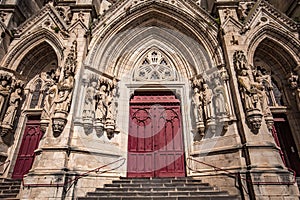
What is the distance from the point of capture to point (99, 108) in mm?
6484

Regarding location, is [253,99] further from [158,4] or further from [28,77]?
[28,77]

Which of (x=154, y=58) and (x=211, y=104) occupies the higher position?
(x=154, y=58)

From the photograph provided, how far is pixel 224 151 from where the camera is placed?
5734 mm

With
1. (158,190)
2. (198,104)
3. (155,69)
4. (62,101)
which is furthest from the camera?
(155,69)

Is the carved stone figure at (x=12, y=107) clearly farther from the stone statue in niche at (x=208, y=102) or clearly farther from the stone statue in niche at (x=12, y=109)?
the stone statue in niche at (x=208, y=102)

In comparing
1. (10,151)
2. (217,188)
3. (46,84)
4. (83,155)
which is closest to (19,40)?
(46,84)

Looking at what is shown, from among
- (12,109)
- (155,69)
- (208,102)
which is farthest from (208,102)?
(12,109)

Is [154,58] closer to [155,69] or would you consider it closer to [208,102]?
[155,69]

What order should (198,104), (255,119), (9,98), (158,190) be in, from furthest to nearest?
1. (9,98)
2. (198,104)
3. (255,119)
4. (158,190)

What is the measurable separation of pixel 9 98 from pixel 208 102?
7.40m

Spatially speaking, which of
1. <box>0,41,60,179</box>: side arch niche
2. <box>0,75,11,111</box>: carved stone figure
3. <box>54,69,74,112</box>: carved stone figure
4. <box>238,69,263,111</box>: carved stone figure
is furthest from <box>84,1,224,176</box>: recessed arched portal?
<box>0,75,11,111</box>: carved stone figure

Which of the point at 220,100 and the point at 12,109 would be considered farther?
the point at 12,109

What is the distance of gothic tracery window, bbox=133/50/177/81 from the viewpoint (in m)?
8.07

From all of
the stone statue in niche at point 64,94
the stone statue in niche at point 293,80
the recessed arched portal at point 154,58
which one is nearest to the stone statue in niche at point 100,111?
the recessed arched portal at point 154,58
